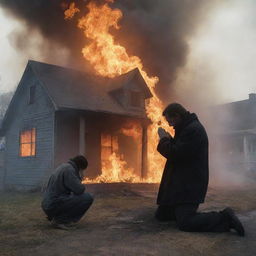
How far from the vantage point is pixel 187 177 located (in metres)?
5.03

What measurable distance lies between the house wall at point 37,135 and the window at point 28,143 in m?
0.24

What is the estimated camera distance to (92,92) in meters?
16.5

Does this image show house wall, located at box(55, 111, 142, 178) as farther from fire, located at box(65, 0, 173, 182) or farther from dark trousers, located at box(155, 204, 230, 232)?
dark trousers, located at box(155, 204, 230, 232)

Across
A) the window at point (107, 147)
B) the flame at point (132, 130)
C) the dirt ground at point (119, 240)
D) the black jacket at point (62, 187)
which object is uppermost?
the flame at point (132, 130)

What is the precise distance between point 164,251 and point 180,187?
1.29 meters

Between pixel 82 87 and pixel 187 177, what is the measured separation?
12.4m

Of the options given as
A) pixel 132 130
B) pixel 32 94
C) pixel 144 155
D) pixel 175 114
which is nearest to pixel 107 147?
pixel 132 130

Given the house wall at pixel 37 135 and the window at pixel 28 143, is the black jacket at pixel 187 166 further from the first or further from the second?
the window at pixel 28 143

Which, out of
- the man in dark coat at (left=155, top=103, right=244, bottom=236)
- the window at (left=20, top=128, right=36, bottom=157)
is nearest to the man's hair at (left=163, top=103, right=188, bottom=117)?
the man in dark coat at (left=155, top=103, right=244, bottom=236)

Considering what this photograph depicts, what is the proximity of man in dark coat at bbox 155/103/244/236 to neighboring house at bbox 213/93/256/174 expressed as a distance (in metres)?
20.9

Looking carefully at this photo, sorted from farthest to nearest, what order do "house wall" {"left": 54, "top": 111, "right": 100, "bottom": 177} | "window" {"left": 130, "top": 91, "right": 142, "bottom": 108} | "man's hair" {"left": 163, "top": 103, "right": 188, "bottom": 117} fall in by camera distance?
1. "window" {"left": 130, "top": 91, "right": 142, "bottom": 108}
2. "house wall" {"left": 54, "top": 111, "right": 100, "bottom": 177}
3. "man's hair" {"left": 163, "top": 103, "right": 188, "bottom": 117}

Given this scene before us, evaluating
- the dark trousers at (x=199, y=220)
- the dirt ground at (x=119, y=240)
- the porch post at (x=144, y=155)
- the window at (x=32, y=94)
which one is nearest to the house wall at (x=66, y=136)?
the window at (x=32, y=94)

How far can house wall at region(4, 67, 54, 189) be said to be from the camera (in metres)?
15.3

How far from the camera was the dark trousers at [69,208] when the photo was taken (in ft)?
17.9
